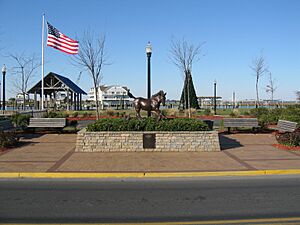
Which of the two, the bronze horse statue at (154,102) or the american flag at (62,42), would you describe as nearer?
the bronze horse statue at (154,102)

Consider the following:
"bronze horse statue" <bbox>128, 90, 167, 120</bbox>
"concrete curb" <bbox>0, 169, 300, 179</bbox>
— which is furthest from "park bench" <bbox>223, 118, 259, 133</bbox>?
"concrete curb" <bbox>0, 169, 300, 179</bbox>

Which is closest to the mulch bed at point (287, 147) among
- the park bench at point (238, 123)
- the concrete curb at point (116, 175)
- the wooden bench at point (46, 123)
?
the park bench at point (238, 123)

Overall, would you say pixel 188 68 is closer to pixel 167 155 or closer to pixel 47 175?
pixel 167 155

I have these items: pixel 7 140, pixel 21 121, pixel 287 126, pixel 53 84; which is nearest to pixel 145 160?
pixel 7 140

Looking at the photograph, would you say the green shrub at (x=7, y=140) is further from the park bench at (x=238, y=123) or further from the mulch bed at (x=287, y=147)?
the mulch bed at (x=287, y=147)

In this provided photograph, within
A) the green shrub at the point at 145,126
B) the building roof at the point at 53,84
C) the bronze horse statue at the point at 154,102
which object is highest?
the building roof at the point at 53,84

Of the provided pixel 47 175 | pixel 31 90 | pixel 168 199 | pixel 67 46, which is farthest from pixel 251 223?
pixel 31 90

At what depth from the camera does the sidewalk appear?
865cm

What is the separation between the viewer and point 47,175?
26.0 ft

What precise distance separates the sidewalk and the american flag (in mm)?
13806

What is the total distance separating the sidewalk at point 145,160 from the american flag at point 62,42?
544 inches

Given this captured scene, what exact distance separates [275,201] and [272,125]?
16904mm

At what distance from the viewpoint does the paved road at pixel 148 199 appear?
16.9ft

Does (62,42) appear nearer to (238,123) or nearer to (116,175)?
(238,123)
